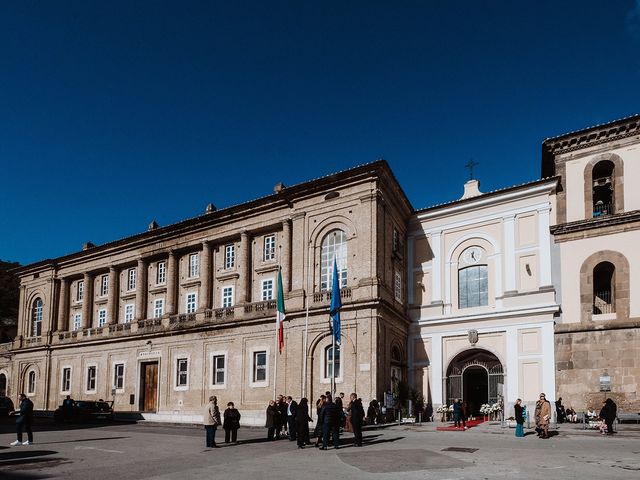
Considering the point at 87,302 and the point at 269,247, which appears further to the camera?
the point at 87,302

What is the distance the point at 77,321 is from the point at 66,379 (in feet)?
14.9

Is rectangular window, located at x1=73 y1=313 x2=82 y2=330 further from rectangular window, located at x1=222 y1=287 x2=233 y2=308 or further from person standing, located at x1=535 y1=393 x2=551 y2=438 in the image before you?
person standing, located at x1=535 y1=393 x2=551 y2=438

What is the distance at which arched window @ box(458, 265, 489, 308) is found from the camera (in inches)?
1296

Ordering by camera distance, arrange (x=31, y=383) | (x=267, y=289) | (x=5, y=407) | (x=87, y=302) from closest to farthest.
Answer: (x=267, y=289) → (x=5, y=407) → (x=87, y=302) → (x=31, y=383)

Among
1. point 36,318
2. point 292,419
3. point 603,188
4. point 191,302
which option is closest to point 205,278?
point 191,302

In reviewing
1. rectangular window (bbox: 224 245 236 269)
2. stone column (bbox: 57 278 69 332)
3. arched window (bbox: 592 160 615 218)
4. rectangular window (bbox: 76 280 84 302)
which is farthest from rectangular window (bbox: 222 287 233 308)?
arched window (bbox: 592 160 615 218)

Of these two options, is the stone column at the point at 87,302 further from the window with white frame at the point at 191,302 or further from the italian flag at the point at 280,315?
the italian flag at the point at 280,315

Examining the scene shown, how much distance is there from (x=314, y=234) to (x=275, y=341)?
636 centimetres

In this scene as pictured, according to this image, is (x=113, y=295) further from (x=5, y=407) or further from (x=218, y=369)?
(x=218, y=369)

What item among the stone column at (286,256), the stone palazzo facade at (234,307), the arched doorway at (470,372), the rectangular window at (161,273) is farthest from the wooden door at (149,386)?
the arched doorway at (470,372)

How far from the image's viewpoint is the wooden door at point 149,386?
39906 mm

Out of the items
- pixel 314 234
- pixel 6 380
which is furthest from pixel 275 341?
pixel 6 380

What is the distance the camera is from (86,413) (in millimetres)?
35531

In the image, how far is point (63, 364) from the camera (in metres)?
46.8
